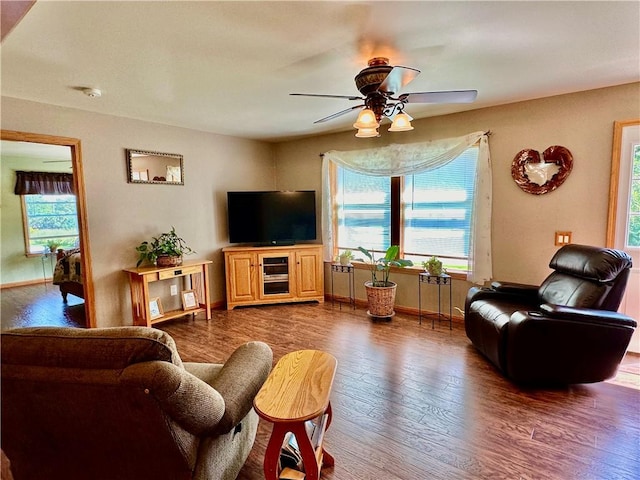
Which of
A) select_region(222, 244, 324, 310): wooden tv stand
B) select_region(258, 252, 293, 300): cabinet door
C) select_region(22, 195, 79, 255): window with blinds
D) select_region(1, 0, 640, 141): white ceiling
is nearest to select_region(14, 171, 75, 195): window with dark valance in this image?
select_region(22, 195, 79, 255): window with blinds

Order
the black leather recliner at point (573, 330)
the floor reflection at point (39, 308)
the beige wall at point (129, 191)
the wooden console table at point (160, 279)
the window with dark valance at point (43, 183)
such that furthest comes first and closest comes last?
the window with dark valance at point (43, 183) → the floor reflection at point (39, 308) → the wooden console table at point (160, 279) → the beige wall at point (129, 191) → the black leather recliner at point (573, 330)

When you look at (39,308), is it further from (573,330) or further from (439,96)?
(573,330)

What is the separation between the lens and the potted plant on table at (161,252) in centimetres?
393

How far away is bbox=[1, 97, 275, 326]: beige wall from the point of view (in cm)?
344

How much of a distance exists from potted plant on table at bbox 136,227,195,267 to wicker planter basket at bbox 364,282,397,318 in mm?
2389

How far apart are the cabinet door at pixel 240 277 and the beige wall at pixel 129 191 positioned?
325 millimetres

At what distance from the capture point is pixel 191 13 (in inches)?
69.4

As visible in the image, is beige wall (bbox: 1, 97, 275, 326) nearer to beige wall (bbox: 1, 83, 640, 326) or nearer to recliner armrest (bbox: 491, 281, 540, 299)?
beige wall (bbox: 1, 83, 640, 326)

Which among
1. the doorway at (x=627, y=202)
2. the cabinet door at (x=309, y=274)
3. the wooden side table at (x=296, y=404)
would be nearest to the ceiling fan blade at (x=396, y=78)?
the wooden side table at (x=296, y=404)

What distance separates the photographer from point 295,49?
7.20 feet

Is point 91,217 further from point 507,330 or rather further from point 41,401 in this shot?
point 507,330

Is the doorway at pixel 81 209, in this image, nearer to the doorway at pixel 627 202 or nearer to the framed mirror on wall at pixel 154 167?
the framed mirror on wall at pixel 154 167

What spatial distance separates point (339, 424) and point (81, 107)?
379 centimetres

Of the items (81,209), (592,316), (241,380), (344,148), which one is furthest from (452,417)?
(81,209)
